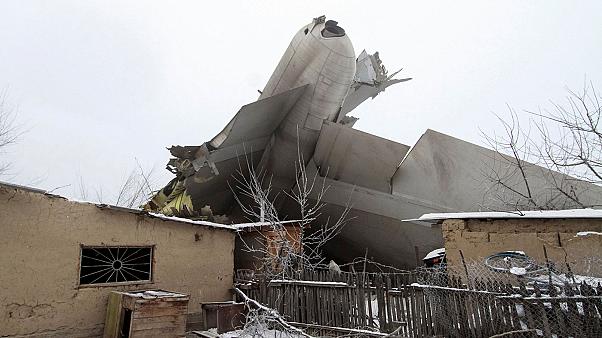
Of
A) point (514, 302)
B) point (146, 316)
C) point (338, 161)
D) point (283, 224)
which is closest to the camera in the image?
point (514, 302)

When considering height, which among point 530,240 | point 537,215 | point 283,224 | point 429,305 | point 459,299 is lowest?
point 429,305

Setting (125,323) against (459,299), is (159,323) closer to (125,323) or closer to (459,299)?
(125,323)

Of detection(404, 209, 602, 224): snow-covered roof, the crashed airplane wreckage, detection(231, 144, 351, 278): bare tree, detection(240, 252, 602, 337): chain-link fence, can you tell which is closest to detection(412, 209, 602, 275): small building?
detection(404, 209, 602, 224): snow-covered roof

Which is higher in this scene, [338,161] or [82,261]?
[338,161]

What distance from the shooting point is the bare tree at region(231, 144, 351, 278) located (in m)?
11.2

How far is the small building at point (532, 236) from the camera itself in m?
6.82

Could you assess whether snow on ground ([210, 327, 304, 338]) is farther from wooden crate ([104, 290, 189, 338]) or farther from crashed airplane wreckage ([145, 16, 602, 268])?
crashed airplane wreckage ([145, 16, 602, 268])

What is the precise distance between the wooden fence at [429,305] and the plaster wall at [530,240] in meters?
1.41

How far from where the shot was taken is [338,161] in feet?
50.6

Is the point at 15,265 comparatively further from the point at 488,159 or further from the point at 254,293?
the point at 488,159

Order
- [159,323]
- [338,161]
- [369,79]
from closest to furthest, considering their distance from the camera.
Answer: [159,323], [338,161], [369,79]

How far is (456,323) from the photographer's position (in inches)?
240

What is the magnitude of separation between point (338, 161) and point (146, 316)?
1029cm

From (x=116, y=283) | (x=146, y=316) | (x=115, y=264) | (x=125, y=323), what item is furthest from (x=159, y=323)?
(x=115, y=264)
